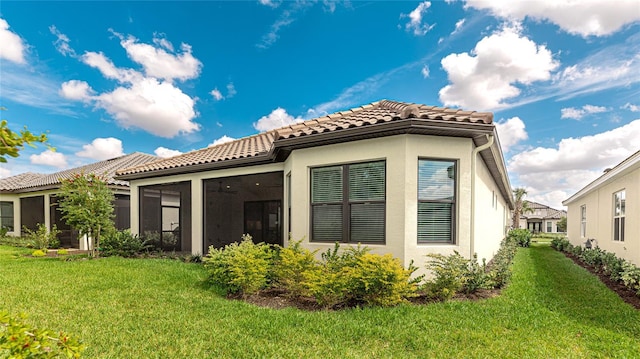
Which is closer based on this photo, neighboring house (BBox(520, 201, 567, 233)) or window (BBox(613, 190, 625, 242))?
window (BBox(613, 190, 625, 242))

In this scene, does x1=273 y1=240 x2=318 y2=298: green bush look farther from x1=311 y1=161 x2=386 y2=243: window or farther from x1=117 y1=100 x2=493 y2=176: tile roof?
x1=117 y1=100 x2=493 y2=176: tile roof

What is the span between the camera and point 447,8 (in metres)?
9.34

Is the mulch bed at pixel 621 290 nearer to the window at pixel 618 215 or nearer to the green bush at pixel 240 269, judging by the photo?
the window at pixel 618 215

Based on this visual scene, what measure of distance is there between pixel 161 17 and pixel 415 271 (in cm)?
1059

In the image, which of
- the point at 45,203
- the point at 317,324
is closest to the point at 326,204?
the point at 317,324

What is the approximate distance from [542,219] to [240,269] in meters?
67.7

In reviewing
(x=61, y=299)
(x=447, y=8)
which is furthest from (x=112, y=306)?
(x=447, y=8)

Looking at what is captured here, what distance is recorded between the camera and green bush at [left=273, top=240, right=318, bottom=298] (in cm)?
640

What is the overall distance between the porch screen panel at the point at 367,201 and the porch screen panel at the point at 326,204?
1.05 feet

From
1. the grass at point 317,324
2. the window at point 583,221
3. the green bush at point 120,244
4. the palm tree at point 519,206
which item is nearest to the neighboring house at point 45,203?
the green bush at point 120,244

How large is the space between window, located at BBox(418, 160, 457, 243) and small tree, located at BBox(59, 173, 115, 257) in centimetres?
1122

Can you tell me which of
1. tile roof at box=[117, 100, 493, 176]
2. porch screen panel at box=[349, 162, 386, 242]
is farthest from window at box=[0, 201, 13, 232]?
porch screen panel at box=[349, 162, 386, 242]

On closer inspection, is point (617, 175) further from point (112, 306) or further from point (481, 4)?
point (112, 306)

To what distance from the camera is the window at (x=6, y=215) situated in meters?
20.5
